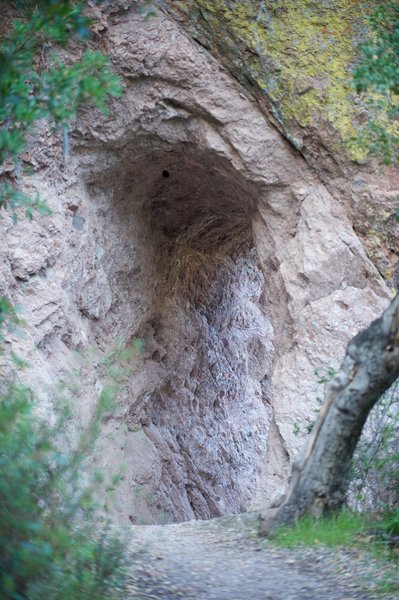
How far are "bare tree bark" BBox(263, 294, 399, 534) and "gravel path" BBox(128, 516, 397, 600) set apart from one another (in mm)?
293

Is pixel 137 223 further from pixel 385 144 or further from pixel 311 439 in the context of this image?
pixel 311 439

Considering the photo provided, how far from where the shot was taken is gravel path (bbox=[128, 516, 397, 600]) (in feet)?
13.5

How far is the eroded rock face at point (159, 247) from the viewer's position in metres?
7.38

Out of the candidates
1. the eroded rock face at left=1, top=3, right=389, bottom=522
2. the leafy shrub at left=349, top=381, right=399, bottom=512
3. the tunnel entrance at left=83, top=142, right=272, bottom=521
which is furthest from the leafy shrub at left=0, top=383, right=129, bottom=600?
the tunnel entrance at left=83, top=142, right=272, bottom=521

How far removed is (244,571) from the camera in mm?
4605

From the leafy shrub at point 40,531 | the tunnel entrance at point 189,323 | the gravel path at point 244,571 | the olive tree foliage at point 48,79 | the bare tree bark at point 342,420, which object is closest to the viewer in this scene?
the leafy shrub at point 40,531

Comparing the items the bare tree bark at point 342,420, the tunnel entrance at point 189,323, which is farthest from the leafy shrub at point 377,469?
the tunnel entrance at point 189,323

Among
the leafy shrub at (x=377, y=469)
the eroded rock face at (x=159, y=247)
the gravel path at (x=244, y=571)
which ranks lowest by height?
the gravel path at (x=244, y=571)

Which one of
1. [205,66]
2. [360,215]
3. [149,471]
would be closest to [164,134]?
[205,66]

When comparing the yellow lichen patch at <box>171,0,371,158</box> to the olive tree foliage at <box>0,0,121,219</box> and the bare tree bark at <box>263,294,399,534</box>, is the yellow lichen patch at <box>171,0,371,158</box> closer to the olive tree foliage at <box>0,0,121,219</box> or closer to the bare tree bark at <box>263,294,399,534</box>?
the bare tree bark at <box>263,294,399,534</box>

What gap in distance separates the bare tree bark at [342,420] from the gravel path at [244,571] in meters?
0.29

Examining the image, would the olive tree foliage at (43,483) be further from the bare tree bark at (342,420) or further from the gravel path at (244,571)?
A: the bare tree bark at (342,420)

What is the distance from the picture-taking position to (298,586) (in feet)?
14.0

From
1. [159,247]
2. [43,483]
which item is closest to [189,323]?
[159,247]
